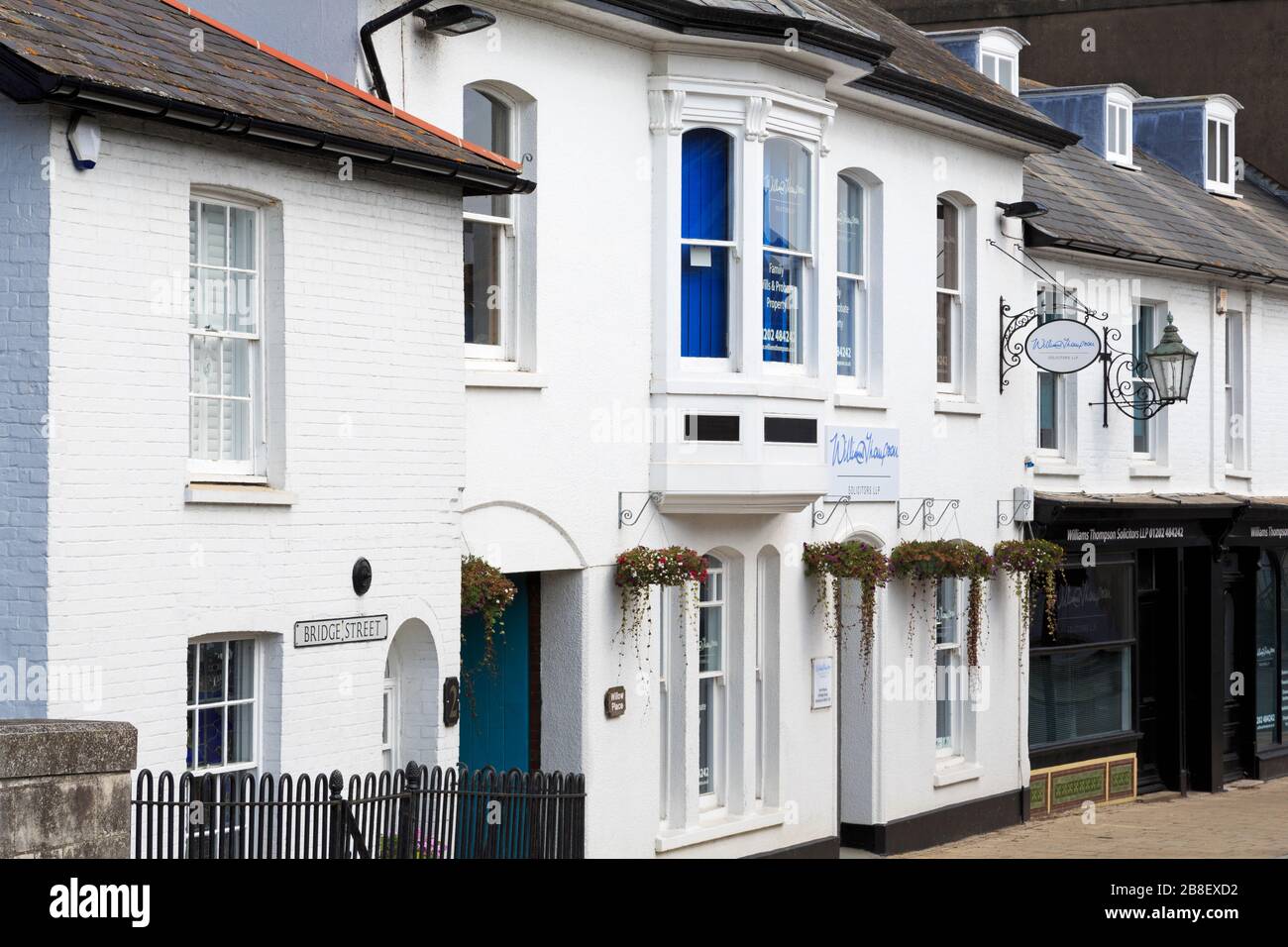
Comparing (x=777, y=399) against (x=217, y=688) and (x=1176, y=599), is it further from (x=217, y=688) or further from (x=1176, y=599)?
(x=1176, y=599)

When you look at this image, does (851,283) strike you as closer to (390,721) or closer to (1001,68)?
(1001,68)

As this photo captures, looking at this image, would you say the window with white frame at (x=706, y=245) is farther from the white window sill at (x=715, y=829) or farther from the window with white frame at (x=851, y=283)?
the white window sill at (x=715, y=829)

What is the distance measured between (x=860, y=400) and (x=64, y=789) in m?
10.9

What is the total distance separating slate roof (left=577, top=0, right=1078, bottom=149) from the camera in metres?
14.4

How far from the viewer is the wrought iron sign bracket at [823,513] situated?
1670 cm

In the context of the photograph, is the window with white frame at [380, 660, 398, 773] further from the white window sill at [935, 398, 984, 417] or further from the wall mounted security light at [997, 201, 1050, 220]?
the wall mounted security light at [997, 201, 1050, 220]

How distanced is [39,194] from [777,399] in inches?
281

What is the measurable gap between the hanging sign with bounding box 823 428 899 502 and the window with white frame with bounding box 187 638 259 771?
6.88 meters

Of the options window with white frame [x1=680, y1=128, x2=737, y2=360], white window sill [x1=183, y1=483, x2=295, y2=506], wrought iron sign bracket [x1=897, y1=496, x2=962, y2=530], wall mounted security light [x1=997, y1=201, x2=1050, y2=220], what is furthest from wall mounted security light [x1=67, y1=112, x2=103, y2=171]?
wall mounted security light [x1=997, y1=201, x2=1050, y2=220]

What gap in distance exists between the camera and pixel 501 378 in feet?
42.9

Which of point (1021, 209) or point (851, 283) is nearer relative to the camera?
point (851, 283)

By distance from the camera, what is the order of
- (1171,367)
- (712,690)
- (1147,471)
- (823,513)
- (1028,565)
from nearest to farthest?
(712,690), (823,513), (1028,565), (1171,367), (1147,471)

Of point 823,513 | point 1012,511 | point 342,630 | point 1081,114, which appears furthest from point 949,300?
point 342,630

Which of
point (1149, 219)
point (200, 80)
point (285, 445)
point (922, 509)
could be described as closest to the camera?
point (200, 80)
